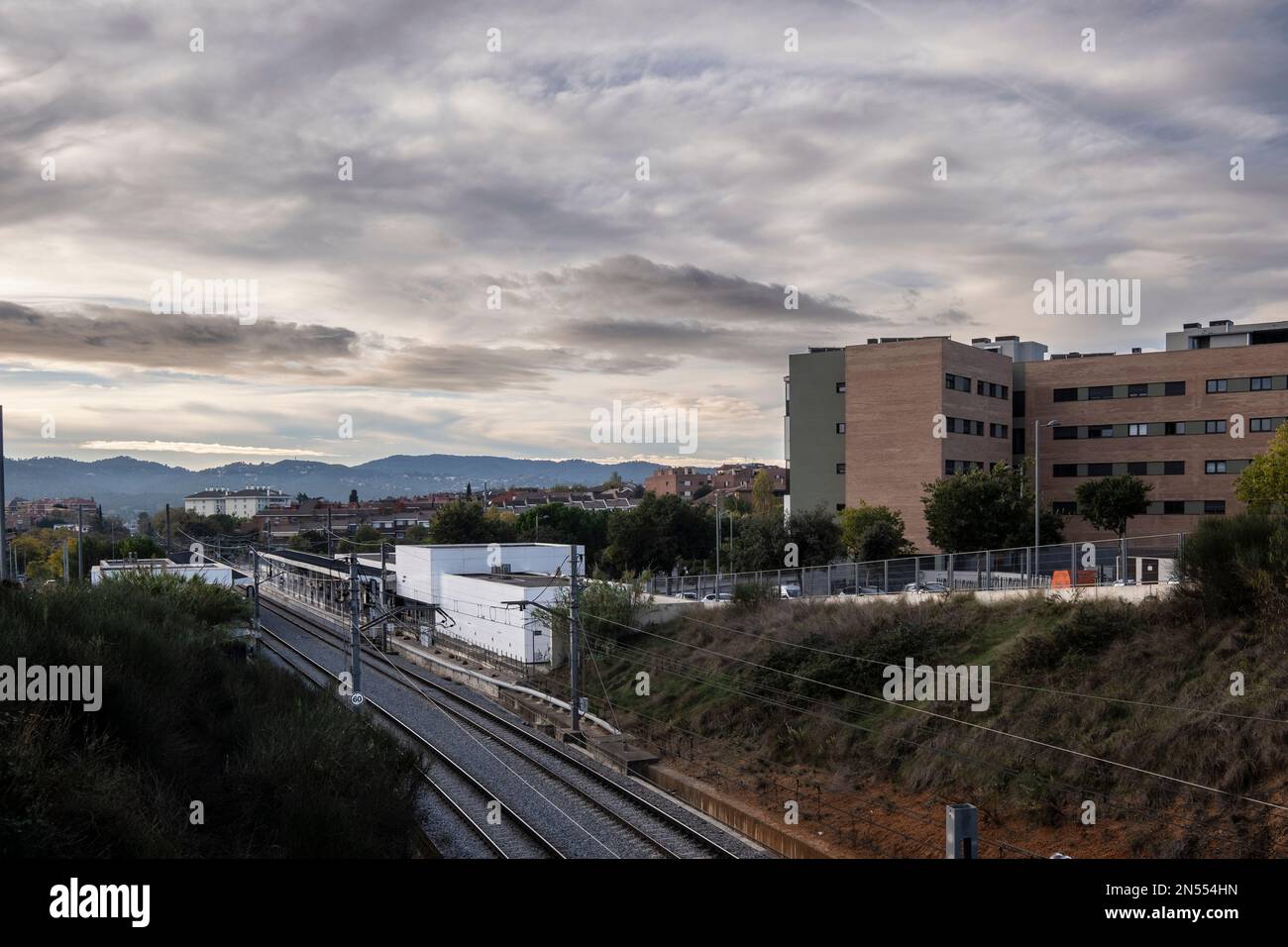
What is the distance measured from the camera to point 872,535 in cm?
4734

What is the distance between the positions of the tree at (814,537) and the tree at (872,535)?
2.75ft

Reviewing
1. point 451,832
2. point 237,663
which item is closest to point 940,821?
point 451,832

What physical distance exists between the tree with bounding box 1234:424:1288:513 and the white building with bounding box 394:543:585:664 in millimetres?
29350

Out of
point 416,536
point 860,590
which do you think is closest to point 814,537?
point 860,590

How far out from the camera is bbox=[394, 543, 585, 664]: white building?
4100 cm

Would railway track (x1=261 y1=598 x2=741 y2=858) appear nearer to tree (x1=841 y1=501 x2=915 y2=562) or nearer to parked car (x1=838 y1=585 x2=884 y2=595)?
parked car (x1=838 y1=585 x2=884 y2=595)

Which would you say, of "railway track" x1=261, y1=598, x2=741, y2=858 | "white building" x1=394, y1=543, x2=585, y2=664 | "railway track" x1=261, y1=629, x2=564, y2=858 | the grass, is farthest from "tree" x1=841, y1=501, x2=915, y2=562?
the grass

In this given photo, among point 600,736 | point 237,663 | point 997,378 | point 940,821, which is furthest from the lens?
point 997,378

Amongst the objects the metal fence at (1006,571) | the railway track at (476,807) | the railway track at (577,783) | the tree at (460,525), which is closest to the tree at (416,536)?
the tree at (460,525)

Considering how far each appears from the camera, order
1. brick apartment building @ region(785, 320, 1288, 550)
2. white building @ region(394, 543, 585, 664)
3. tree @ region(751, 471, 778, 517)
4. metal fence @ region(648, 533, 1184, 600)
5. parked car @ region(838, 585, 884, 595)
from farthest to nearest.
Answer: tree @ region(751, 471, 778, 517) → brick apartment building @ region(785, 320, 1288, 550) → white building @ region(394, 543, 585, 664) → parked car @ region(838, 585, 884, 595) → metal fence @ region(648, 533, 1184, 600)

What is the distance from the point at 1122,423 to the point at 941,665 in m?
47.3
